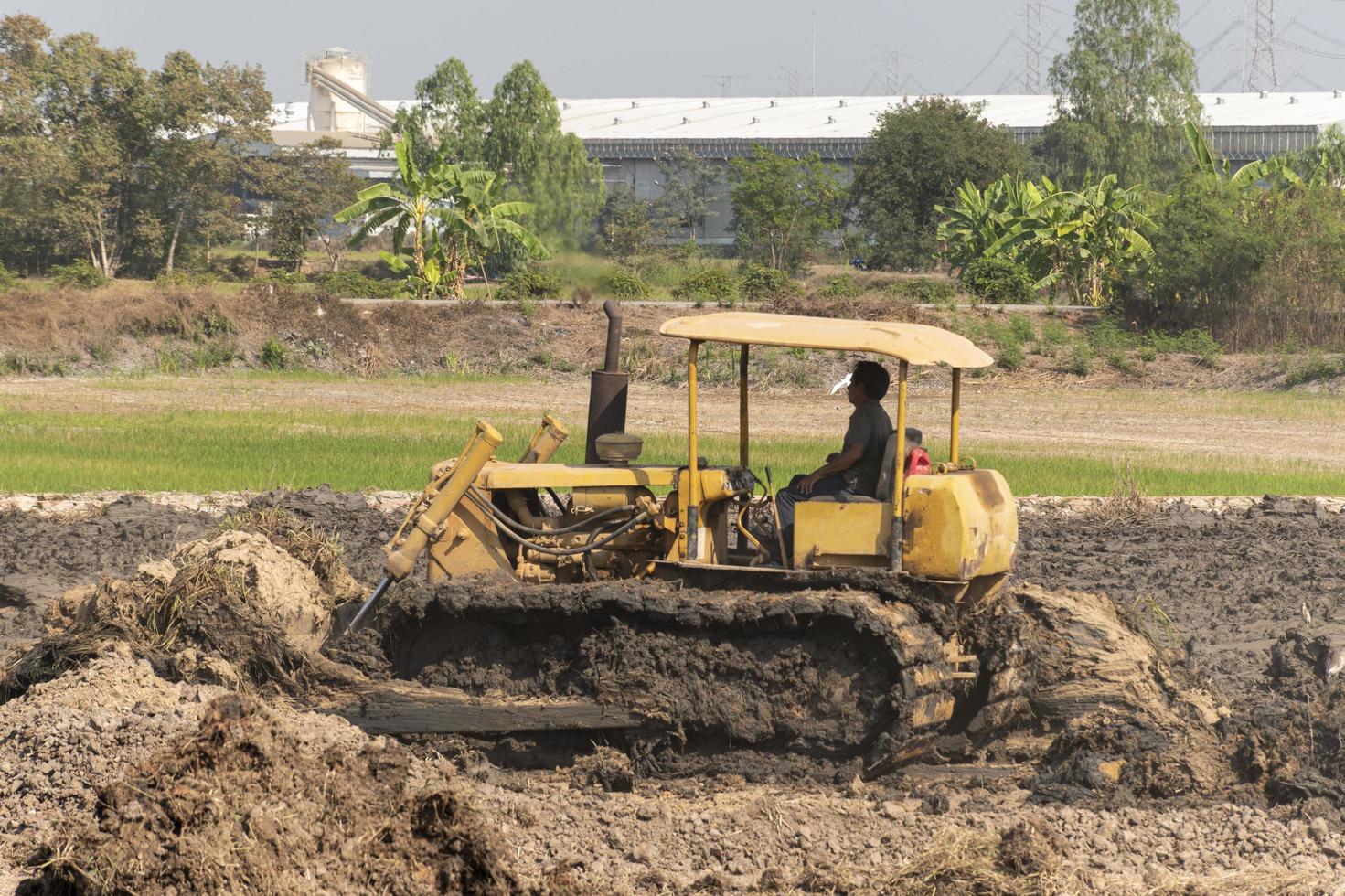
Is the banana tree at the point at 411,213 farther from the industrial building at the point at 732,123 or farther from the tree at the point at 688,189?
the industrial building at the point at 732,123

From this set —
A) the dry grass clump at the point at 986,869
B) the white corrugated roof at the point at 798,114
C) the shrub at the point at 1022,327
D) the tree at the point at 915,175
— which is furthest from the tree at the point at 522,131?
the white corrugated roof at the point at 798,114

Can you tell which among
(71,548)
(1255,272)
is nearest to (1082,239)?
(1255,272)

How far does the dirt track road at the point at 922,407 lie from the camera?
1001 inches

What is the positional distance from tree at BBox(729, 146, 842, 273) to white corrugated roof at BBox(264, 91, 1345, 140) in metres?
Answer: 17.5

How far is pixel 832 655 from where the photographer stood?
8023mm

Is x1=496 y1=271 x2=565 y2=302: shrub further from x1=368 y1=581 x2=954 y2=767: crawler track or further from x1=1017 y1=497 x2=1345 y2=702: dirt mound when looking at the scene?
x1=368 y1=581 x2=954 y2=767: crawler track

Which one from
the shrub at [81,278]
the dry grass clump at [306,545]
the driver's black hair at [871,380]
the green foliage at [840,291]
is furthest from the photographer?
the shrub at [81,278]

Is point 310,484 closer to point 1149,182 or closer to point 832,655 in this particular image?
point 832,655

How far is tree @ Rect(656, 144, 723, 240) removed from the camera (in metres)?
63.5

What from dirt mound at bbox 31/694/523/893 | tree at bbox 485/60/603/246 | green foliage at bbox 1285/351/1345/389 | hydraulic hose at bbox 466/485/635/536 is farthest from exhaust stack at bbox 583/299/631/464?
green foliage at bbox 1285/351/1345/389

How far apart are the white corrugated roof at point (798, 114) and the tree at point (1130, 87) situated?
26.4 feet

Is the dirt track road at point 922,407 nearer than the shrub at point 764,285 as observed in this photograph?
Yes

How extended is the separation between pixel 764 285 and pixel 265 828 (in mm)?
34887

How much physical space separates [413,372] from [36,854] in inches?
1235
